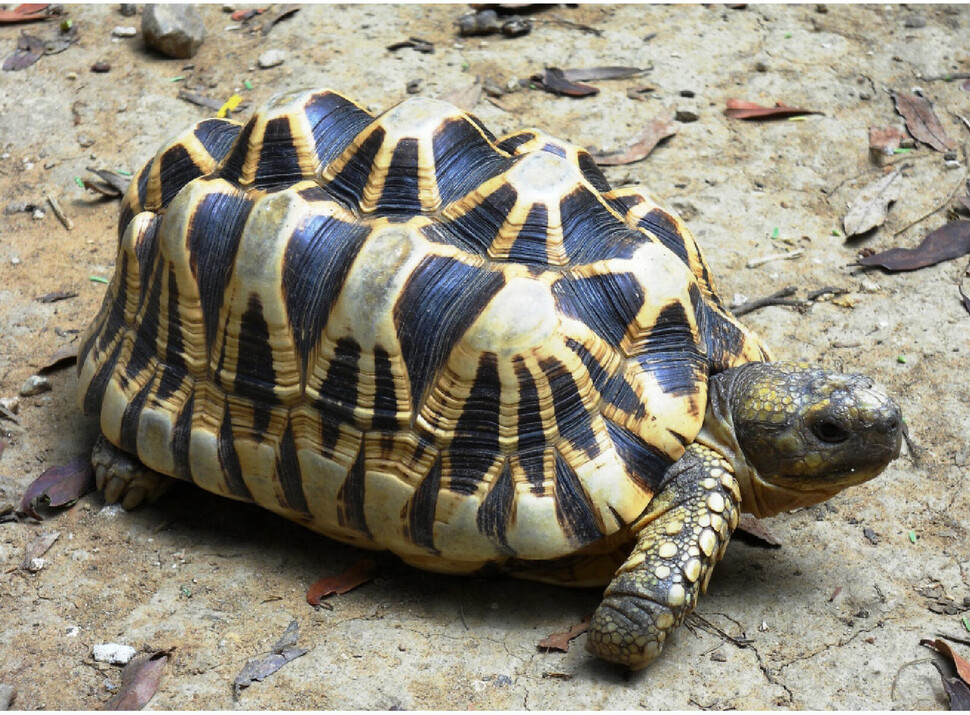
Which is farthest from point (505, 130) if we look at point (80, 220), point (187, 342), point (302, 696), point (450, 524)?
point (302, 696)

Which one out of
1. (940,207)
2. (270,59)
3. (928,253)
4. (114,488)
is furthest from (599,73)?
(114,488)

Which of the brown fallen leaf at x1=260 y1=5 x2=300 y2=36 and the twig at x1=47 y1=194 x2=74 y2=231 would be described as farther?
the brown fallen leaf at x1=260 y1=5 x2=300 y2=36

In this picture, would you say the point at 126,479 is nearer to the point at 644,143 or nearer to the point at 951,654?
the point at 951,654

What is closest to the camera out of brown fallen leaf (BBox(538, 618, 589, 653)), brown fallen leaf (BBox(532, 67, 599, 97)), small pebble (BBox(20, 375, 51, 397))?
brown fallen leaf (BBox(538, 618, 589, 653))

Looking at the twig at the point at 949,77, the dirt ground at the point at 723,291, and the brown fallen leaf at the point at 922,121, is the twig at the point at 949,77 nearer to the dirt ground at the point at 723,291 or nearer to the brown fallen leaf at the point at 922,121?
the dirt ground at the point at 723,291

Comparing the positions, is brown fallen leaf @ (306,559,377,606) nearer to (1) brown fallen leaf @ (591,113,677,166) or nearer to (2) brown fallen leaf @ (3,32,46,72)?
(1) brown fallen leaf @ (591,113,677,166)

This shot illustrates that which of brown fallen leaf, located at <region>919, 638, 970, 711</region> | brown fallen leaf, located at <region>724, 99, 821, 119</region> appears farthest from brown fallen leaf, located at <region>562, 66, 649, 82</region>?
brown fallen leaf, located at <region>919, 638, 970, 711</region>

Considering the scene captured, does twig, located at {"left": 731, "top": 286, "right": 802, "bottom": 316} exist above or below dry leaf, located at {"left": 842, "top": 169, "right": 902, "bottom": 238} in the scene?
below
